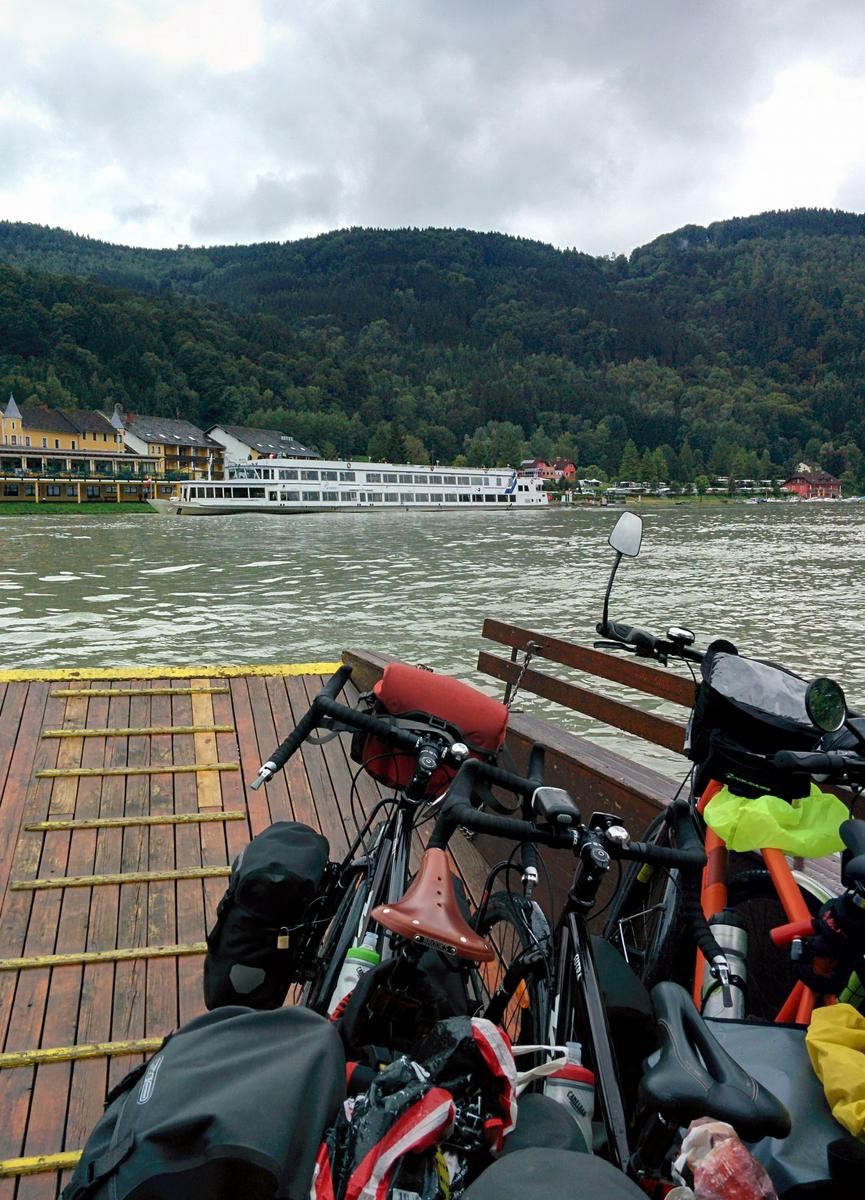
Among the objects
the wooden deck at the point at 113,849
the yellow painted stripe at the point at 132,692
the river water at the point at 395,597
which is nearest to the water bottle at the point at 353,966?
the wooden deck at the point at 113,849

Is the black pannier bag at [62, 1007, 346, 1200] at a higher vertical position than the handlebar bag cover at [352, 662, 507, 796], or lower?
lower

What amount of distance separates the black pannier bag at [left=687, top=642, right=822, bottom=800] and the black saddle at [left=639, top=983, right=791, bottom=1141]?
0.77 metres

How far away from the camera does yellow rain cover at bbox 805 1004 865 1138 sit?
3.80 feet

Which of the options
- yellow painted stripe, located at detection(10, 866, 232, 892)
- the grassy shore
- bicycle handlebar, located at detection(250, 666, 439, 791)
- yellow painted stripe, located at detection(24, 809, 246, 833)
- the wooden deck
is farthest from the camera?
the grassy shore

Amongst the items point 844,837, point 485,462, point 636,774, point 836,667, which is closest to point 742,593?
point 836,667

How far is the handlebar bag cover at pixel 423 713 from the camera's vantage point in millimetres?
2293

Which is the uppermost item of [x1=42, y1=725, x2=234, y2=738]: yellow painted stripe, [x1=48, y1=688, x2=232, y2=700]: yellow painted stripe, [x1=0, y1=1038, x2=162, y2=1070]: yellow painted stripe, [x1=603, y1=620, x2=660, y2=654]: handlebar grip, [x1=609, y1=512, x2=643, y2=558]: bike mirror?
[x1=609, y1=512, x2=643, y2=558]: bike mirror

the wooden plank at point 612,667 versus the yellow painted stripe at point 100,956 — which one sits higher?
the wooden plank at point 612,667

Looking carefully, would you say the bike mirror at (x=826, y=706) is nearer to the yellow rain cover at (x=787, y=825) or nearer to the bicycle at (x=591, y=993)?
the yellow rain cover at (x=787, y=825)

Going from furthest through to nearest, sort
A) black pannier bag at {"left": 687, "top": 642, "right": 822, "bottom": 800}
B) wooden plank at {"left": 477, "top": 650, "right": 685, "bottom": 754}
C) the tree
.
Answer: the tree
wooden plank at {"left": 477, "top": 650, "right": 685, "bottom": 754}
black pannier bag at {"left": 687, "top": 642, "right": 822, "bottom": 800}

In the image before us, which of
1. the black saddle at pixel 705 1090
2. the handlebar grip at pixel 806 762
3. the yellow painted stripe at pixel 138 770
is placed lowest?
the yellow painted stripe at pixel 138 770

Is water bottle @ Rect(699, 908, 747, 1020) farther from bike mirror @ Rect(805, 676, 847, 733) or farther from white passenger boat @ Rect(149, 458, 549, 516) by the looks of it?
white passenger boat @ Rect(149, 458, 549, 516)

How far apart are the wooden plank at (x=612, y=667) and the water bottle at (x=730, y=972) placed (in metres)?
1.33

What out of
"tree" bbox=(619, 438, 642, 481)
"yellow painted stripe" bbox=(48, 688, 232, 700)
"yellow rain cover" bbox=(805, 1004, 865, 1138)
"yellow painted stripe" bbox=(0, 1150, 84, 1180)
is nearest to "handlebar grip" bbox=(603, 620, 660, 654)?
"yellow rain cover" bbox=(805, 1004, 865, 1138)
